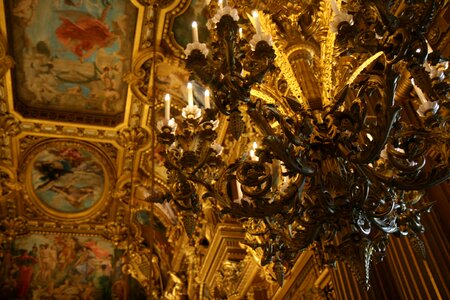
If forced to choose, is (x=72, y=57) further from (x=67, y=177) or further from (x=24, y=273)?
(x=24, y=273)

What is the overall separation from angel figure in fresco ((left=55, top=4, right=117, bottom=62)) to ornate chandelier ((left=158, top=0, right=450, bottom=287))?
4965mm

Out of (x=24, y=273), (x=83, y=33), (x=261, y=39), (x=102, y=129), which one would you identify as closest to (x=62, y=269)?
(x=24, y=273)

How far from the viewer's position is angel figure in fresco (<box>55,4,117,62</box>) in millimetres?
7609

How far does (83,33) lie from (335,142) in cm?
578

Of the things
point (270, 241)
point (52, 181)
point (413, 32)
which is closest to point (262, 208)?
point (270, 241)

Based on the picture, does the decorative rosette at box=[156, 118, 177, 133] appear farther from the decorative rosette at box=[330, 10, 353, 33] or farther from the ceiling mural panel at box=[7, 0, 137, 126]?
the ceiling mural panel at box=[7, 0, 137, 126]

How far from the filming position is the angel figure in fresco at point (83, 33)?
25.0 feet

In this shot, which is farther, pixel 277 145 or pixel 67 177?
pixel 67 177

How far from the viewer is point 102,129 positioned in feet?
31.1

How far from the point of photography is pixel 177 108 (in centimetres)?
796

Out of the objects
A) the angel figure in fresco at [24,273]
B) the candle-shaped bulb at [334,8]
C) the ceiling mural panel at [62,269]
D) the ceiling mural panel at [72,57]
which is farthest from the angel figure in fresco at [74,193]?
the candle-shaped bulb at [334,8]

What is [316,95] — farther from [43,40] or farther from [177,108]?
[43,40]

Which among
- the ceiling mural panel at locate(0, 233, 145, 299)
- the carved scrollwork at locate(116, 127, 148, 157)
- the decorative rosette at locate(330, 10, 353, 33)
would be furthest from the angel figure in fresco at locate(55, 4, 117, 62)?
the ceiling mural panel at locate(0, 233, 145, 299)

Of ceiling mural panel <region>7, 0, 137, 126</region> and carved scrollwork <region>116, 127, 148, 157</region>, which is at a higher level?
ceiling mural panel <region>7, 0, 137, 126</region>
